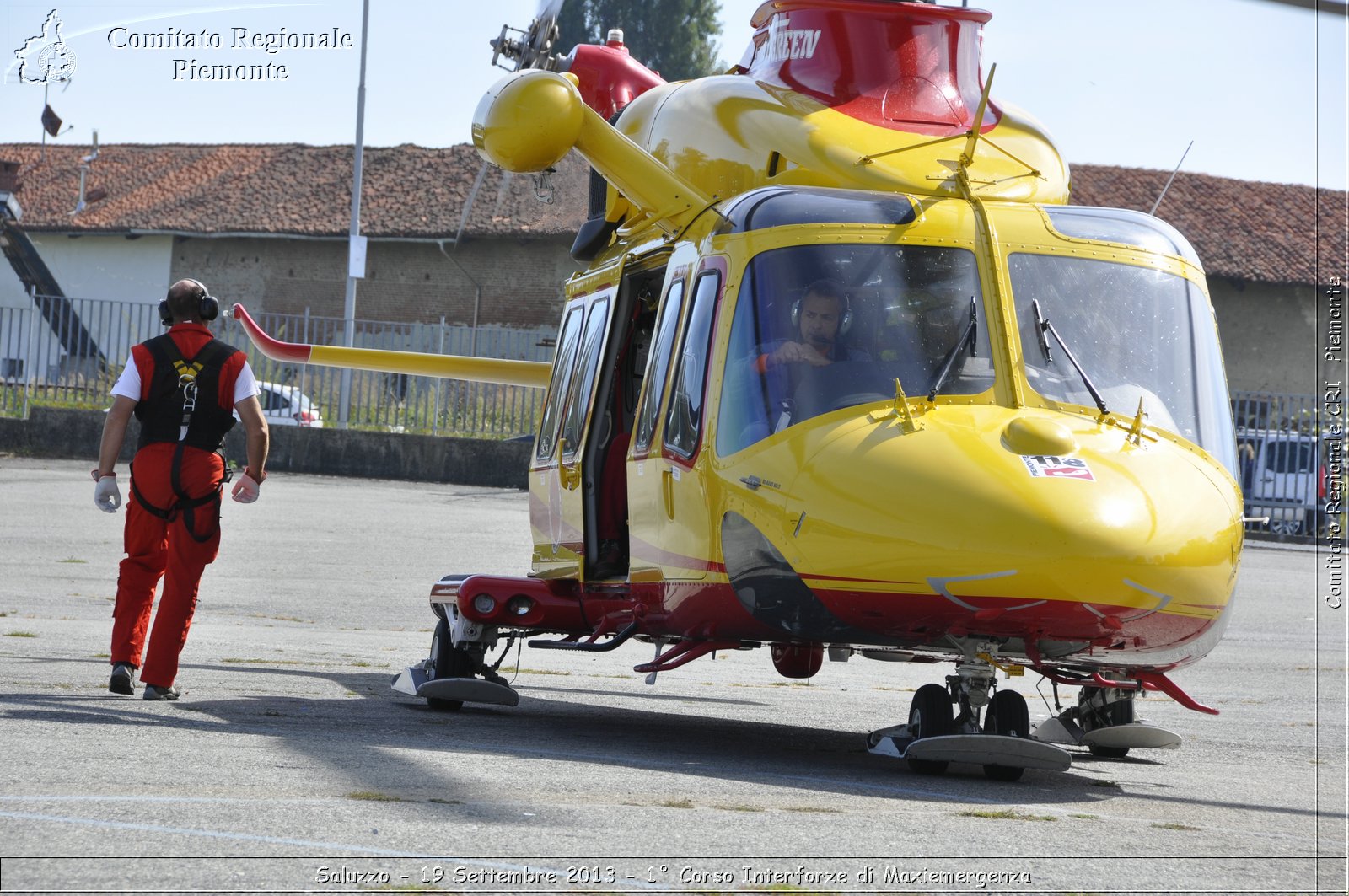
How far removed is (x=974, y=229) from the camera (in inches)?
303

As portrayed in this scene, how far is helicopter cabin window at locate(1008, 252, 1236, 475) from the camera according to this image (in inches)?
290

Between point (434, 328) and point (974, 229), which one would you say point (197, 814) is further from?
point (434, 328)

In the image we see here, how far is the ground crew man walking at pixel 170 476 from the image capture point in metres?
8.40

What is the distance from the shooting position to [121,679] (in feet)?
27.8

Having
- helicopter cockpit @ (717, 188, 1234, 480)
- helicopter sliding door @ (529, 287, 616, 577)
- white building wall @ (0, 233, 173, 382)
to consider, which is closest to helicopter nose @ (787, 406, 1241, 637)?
helicopter cockpit @ (717, 188, 1234, 480)

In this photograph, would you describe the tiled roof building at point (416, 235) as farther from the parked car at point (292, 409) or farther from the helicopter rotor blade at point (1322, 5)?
the helicopter rotor blade at point (1322, 5)

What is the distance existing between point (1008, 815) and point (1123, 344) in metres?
2.41

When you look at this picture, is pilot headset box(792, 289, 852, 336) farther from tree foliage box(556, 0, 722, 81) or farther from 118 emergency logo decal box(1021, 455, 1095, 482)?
tree foliage box(556, 0, 722, 81)

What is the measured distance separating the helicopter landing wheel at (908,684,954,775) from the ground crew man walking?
11.2 ft

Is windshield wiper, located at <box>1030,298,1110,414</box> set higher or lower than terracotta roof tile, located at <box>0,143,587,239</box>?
lower

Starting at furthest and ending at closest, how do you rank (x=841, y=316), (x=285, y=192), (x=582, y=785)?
(x=285, y=192) < (x=841, y=316) < (x=582, y=785)

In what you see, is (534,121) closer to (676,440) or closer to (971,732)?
(676,440)

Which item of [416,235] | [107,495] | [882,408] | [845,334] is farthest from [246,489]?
[416,235]

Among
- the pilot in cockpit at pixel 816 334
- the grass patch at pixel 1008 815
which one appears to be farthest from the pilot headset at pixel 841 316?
the grass patch at pixel 1008 815
